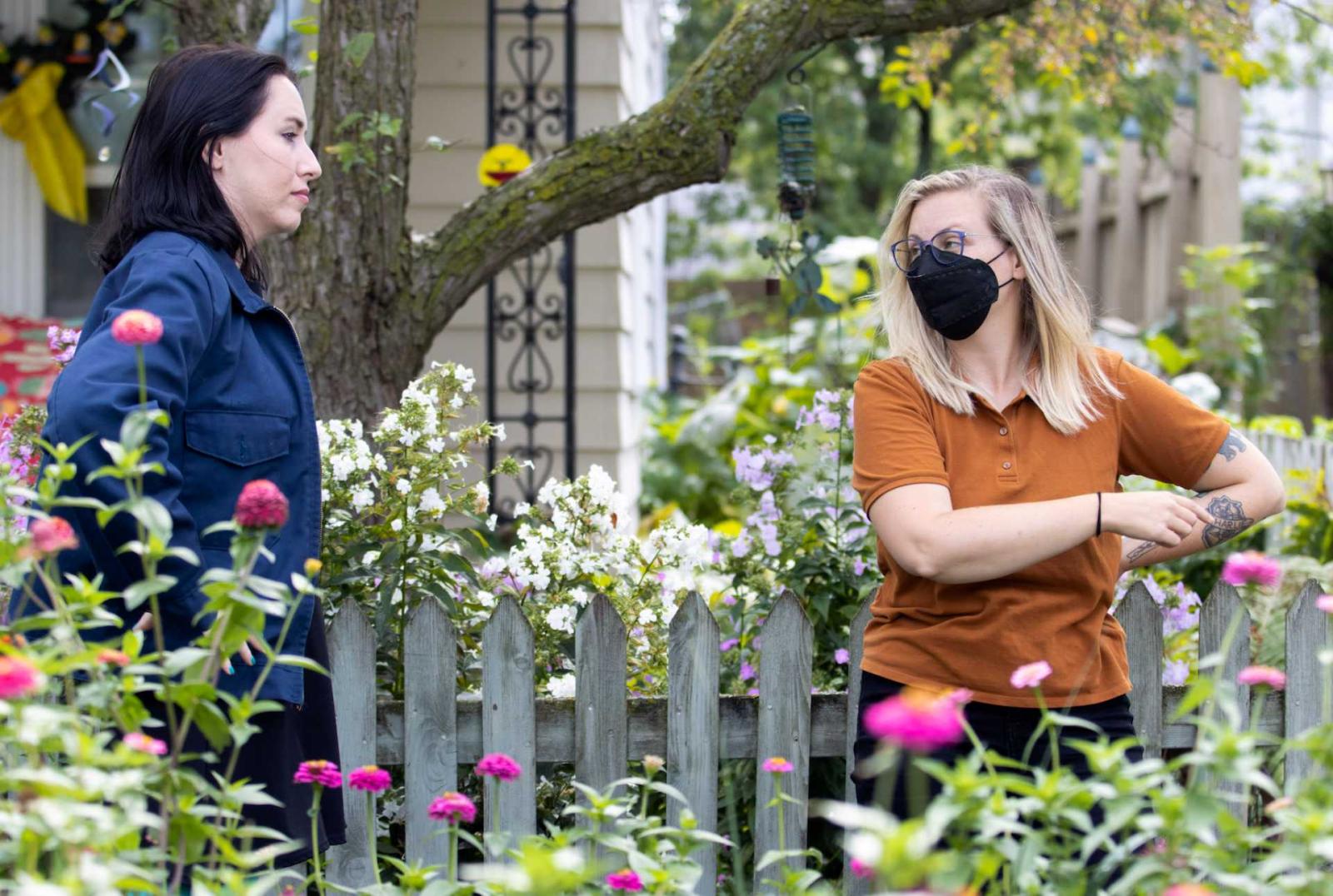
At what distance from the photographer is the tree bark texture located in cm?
339

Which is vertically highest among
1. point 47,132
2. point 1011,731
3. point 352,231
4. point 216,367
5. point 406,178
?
point 47,132

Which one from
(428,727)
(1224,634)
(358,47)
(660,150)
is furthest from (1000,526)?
(358,47)

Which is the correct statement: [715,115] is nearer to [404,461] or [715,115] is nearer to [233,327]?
[404,461]

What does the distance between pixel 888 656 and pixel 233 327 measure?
3.66ft

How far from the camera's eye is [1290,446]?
6023mm

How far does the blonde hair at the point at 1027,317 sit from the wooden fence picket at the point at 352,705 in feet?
3.70

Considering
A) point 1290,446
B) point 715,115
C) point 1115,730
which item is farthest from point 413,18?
point 1290,446

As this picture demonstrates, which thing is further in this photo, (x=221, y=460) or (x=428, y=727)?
(x=428, y=727)

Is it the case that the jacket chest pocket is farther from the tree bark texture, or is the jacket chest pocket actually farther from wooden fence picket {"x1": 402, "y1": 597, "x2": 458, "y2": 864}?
the tree bark texture

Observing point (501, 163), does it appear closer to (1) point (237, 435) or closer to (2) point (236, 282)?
(2) point (236, 282)

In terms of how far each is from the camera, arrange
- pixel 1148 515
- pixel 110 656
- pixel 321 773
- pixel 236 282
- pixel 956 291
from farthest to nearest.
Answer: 1. pixel 956 291
2. pixel 236 282
3. pixel 1148 515
4. pixel 321 773
5. pixel 110 656

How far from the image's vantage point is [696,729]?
8.90 ft

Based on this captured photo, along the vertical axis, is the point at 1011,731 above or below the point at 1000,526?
below

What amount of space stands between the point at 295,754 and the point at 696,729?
88 cm
